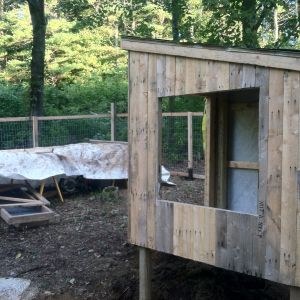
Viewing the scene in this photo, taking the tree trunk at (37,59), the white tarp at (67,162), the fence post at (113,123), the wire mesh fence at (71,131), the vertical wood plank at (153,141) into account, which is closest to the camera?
the vertical wood plank at (153,141)

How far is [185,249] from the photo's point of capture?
462 centimetres

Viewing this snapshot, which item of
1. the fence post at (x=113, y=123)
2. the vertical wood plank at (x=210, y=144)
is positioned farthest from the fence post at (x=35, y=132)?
the vertical wood plank at (x=210, y=144)

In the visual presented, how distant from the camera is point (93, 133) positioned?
12.6 metres

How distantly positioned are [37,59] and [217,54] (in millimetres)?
10668

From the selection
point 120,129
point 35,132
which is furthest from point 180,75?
point 120,129

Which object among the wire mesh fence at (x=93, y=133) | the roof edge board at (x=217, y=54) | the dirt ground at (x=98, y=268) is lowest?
the dirt ground at (x=98, y=268)

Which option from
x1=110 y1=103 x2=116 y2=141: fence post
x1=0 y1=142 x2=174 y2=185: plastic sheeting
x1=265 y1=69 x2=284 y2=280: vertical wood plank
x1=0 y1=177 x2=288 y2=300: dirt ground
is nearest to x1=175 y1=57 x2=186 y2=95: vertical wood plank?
x1=265 y1=69 x2=284 y2=280: vertical wood plank

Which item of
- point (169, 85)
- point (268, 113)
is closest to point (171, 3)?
point (169, 85)

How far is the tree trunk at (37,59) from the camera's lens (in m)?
13.7

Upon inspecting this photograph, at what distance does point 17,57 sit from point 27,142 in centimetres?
1338

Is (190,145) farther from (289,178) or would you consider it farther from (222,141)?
(289,178)

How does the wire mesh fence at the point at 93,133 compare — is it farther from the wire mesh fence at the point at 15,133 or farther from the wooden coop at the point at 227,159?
the wooden coop at the point at 227,159

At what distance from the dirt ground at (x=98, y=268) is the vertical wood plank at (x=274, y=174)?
1.60 metres

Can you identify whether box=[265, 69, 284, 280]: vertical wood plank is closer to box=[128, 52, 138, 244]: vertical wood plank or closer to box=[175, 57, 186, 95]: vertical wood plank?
box=[175, 57, 186, 95]: vertical wood plank
